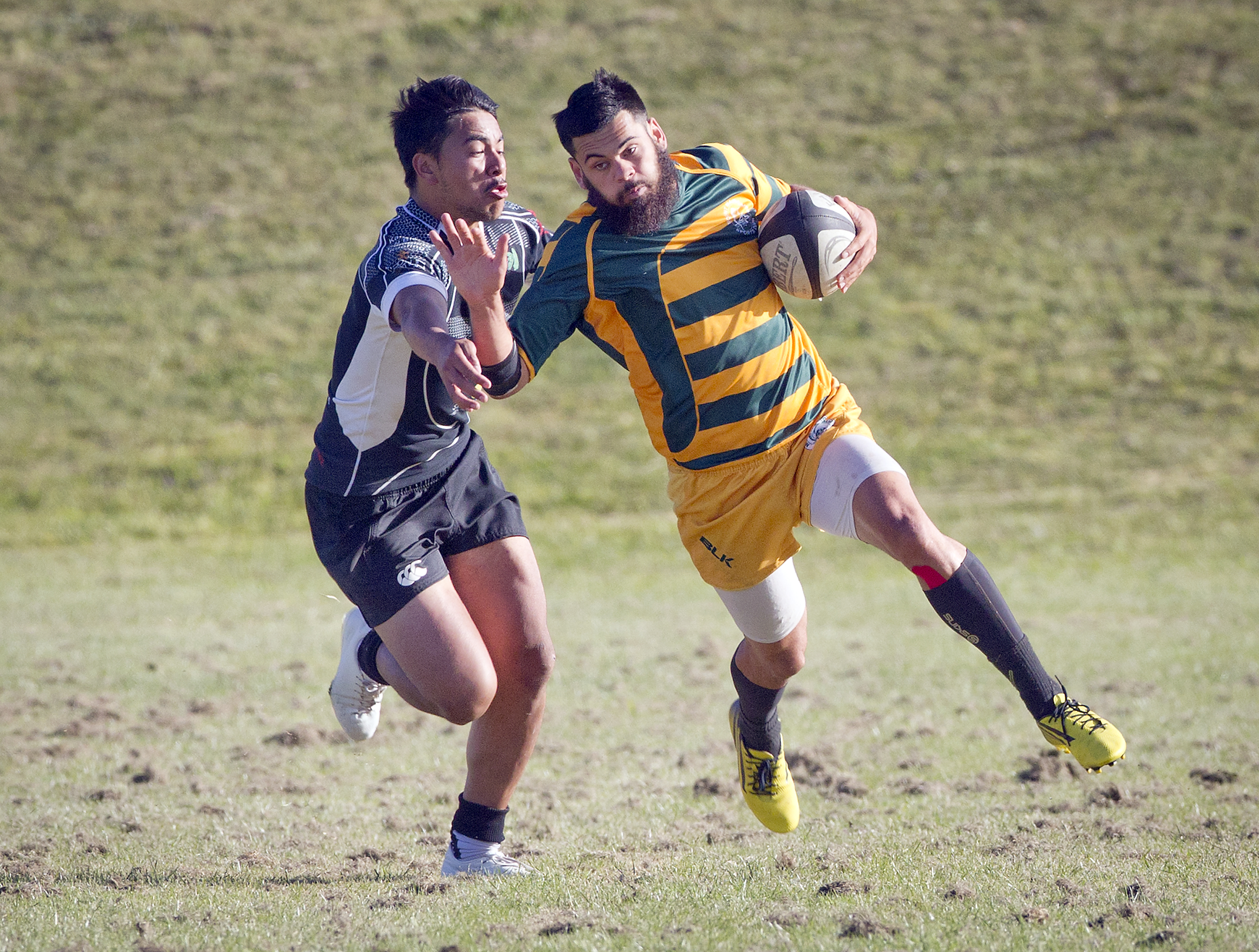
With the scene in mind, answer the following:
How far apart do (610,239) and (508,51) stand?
20367 millimetres

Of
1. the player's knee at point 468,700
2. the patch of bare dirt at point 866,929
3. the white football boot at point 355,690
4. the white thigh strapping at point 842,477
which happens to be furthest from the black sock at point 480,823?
the white thigh strapping at point 842,477

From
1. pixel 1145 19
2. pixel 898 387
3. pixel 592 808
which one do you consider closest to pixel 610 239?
pixel 592 808

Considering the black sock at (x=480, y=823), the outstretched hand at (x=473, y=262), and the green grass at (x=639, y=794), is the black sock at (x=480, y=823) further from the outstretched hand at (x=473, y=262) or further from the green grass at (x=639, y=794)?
the outstretched hand at (x=473, y=262)

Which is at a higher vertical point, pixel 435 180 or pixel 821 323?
pixel 435 180

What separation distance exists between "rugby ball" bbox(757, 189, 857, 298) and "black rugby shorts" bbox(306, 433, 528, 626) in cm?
129

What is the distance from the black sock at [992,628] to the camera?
149 inches

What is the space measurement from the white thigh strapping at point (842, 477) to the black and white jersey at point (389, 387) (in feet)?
4.24

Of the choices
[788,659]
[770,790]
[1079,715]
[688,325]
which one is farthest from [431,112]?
[1079,715]

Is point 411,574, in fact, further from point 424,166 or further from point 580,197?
point 580,197

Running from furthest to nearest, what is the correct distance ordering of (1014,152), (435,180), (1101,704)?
(1014,152)
(1101,704)
(435,180)

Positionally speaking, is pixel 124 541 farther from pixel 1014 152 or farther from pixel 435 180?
pixel 1014 152

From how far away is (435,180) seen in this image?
4.11m

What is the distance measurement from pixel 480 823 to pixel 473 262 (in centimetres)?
197

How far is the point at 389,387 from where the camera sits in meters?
4.00
